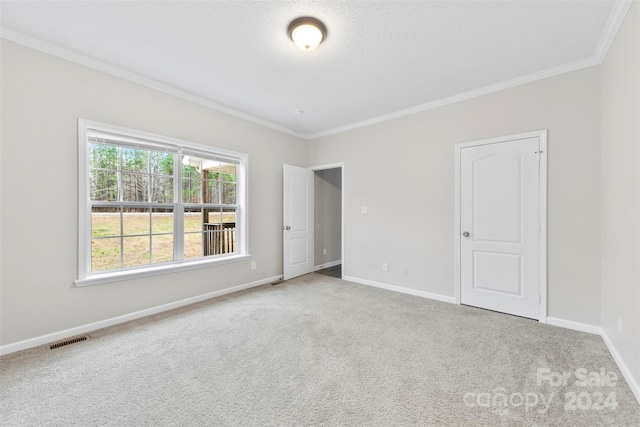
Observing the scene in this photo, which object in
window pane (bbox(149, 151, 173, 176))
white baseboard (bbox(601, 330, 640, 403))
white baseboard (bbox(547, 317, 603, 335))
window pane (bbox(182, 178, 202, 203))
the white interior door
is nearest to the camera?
white baseboard (bbox(601, 330, 640, 403))

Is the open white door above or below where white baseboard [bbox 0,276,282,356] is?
above

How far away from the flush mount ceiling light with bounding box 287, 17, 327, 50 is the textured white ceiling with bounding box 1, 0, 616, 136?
0.21 feet

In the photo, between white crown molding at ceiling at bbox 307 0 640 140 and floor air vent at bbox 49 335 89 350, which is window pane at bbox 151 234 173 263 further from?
white crown molding at ceiling at bbox 307 0 640 140

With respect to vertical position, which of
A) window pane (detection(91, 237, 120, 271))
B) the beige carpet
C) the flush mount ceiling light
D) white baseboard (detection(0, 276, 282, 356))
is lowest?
the beige carpet

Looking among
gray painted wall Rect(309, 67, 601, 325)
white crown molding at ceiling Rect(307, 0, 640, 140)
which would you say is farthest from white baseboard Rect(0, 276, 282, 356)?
white crown molding at ceiling Rect(307, 0, 640, 140)

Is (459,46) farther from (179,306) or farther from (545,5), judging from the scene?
(179,306)

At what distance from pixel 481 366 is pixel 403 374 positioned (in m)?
0.64

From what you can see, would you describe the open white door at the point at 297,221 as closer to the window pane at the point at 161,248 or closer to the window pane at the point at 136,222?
the window pane at the point at 161,248

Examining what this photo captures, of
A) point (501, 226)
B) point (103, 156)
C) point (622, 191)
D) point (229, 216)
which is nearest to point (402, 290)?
point (501, 226)

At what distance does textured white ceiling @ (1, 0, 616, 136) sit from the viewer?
1.97 m

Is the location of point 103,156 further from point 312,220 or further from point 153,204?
point 312,220

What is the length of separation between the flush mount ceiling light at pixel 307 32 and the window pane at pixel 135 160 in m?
2.20

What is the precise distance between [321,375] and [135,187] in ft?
9.32

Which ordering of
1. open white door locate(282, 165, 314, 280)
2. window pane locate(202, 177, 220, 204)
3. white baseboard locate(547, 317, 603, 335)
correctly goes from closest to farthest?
white baseboard locate(547, 317, 603, 335), window pane locate(202, 177, 220, 204), open white door locate(282, 165, 314, 280)
